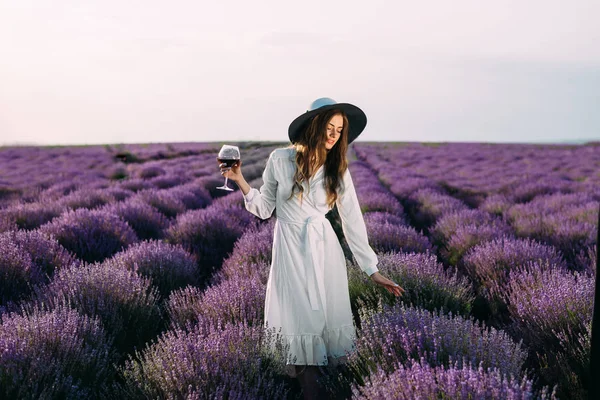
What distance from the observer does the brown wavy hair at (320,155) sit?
2.47 meters

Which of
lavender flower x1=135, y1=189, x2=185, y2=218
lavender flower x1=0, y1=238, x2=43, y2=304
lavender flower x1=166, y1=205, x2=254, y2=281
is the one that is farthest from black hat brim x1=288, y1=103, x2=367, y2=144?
lavender flower x1=135, y1=189, x2=185, y2=218

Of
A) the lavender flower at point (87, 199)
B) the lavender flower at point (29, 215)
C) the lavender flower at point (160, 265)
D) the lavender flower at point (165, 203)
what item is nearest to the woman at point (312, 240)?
the lavender flower at point (160, 265)

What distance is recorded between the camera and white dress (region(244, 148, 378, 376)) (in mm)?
A: 2490

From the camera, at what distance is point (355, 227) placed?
2646mm

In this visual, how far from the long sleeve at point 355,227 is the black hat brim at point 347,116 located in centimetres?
28

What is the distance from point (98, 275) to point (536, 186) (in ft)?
29.9

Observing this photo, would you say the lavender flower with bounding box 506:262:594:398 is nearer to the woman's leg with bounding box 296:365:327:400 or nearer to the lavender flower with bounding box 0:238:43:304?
the woman's leg with bounding box 296:365:327:400

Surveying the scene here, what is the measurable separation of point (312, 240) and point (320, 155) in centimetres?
44

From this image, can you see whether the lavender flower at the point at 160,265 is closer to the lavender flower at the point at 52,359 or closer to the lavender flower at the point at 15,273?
the lavender flower at the point at 15,273

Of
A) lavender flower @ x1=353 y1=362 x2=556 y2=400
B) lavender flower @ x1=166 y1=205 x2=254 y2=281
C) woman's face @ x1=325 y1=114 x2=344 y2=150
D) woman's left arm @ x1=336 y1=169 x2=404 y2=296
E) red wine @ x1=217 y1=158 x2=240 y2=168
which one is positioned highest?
woman's face @ x1=325 y1=114 x2=344 y2=150

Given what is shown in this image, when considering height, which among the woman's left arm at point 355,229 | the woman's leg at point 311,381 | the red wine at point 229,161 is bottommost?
the woman's leg at point 311,381

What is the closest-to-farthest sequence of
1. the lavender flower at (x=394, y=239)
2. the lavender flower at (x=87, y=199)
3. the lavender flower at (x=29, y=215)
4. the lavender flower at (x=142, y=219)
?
the lavender flower at (x=394, y=239) < the lavender flower at (x=29, y=215) < the lavender flower at (x=142, y=219) < the lavender flower at (x=87, y=199)

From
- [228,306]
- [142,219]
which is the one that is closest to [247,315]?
[228,306]

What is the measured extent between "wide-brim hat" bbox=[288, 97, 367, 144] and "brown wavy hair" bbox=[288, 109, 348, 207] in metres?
0.03
